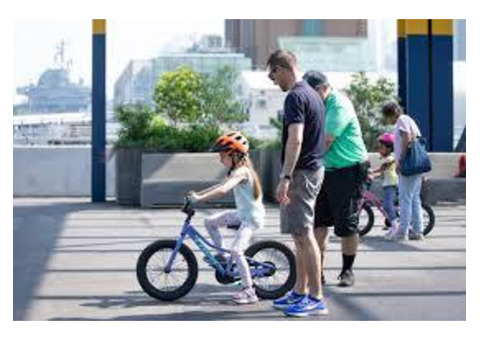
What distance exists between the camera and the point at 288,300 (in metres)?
6.92

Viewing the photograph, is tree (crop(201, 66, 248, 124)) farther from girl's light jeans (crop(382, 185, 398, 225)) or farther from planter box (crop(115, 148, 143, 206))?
girl's light jeans (crop(382, 185, 398, 225))

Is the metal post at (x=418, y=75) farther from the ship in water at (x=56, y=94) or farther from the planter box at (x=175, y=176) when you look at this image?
the ship in water at (x=56, y=94)

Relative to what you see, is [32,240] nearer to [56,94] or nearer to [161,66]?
[56,94]

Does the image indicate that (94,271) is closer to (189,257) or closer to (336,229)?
(189,257)

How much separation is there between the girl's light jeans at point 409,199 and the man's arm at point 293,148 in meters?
4.74

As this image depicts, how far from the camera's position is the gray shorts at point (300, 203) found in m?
6.65

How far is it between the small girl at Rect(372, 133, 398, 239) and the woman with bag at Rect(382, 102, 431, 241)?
0.41 metres

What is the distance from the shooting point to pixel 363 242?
11211mm

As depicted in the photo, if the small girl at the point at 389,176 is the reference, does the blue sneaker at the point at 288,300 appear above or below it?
below

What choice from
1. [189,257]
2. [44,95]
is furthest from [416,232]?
[44,95]

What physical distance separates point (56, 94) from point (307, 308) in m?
47.4

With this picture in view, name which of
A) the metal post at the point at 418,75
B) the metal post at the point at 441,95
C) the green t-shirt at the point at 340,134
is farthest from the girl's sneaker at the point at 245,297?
the metal post at the point at 441,95

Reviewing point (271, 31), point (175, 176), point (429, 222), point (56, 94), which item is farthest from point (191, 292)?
point (271, 31)
